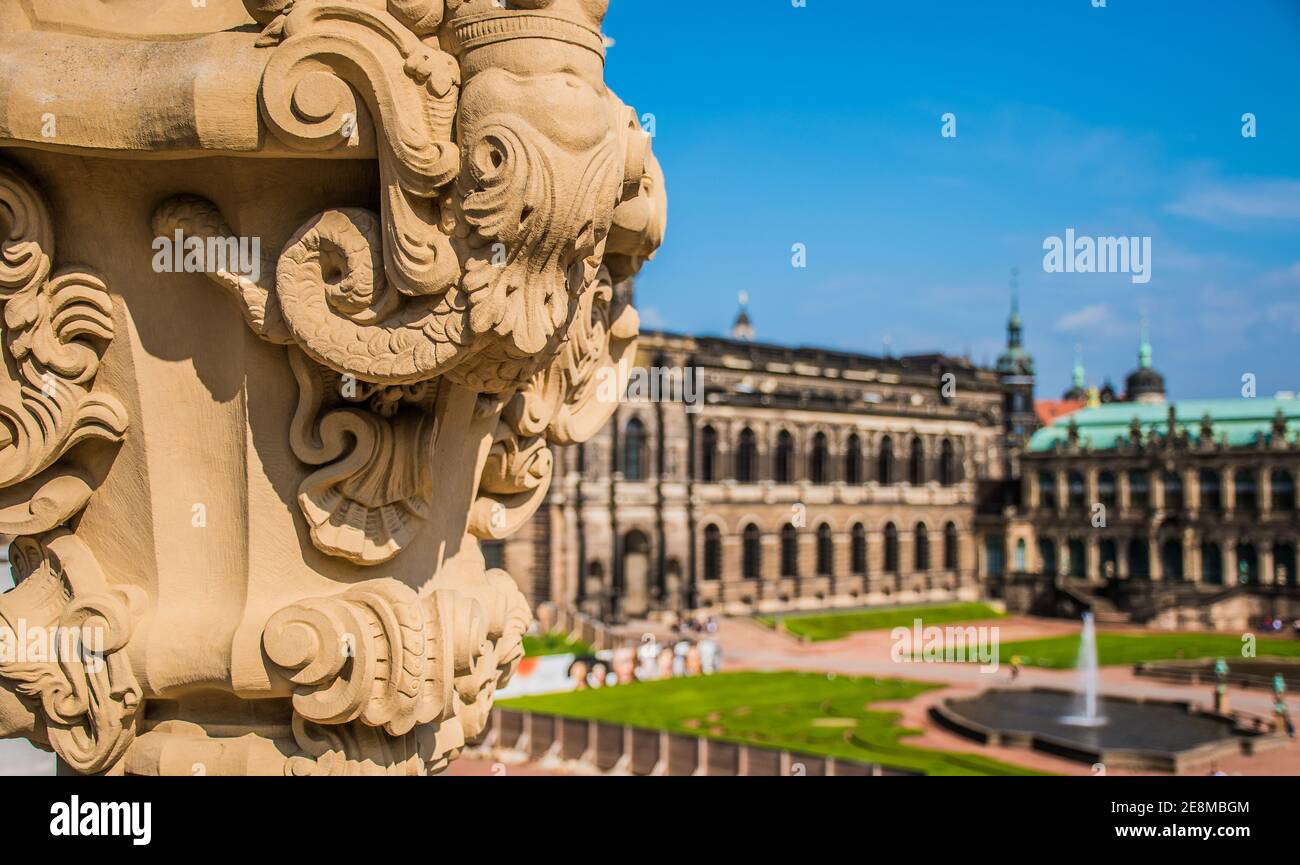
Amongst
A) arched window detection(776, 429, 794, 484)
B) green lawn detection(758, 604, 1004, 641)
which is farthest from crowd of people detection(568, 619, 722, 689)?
arched window detection(776, 429, 794, 484)

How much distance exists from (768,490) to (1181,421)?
2534 centimetres

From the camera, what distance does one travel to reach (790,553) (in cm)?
6178

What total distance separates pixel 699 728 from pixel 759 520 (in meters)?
30.7

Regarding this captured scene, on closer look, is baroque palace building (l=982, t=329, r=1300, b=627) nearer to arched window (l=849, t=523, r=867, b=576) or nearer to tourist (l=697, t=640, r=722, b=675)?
arched window (l=849, t=523, r=867, b=576)

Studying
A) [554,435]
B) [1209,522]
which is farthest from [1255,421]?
[554,435]

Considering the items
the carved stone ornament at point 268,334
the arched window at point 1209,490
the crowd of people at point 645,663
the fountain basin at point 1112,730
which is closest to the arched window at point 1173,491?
the arched window at point 1209,490

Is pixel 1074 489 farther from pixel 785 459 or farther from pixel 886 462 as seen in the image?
pixel 785 459

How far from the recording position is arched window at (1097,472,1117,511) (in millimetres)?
68562

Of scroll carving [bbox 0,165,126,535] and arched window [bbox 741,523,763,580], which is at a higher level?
scroll carving [bbox 0,165,126,535]

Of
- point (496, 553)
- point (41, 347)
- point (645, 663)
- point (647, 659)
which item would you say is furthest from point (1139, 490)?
point (41, 347)

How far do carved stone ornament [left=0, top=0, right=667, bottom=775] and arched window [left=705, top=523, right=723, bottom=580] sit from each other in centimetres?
5422

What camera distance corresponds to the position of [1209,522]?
6450cm
